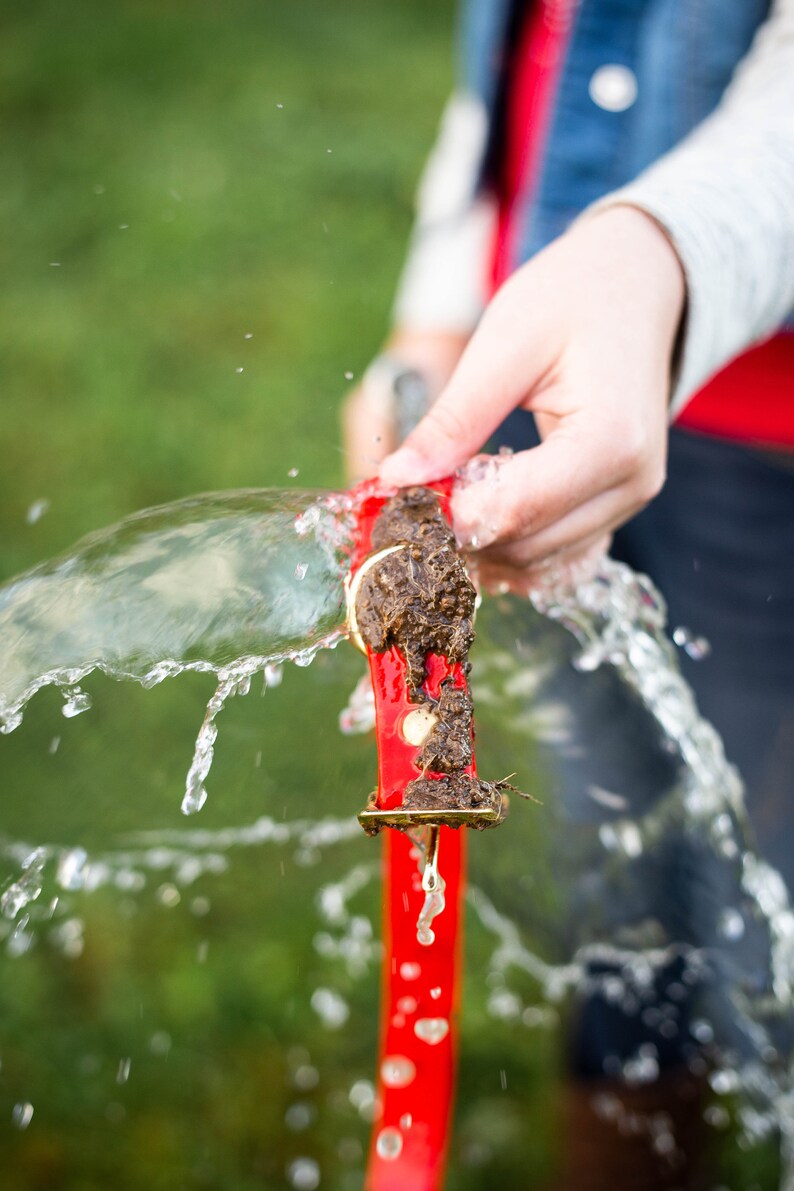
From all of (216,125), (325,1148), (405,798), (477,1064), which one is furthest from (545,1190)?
(216,125)

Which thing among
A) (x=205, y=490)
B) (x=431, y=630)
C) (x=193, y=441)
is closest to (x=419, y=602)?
(x=431, y=630)

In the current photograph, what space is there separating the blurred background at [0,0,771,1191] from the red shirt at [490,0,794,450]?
1.72 feet

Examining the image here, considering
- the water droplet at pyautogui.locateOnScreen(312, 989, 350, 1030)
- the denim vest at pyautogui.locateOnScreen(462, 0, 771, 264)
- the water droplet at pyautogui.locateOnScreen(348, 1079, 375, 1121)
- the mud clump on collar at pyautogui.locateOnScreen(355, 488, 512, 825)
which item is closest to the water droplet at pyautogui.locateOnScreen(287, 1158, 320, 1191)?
the water droplet at pyautogui.locateOnScreen(348, 1079, 375, 1121)

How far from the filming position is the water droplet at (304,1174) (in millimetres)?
1745

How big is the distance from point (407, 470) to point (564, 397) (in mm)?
155

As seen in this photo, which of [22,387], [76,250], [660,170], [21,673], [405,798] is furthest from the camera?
[76,250]

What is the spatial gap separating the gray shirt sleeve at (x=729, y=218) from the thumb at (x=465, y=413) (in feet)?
0.60

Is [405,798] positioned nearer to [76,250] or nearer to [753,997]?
[753,997]

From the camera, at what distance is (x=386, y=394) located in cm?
145

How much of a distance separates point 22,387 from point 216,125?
1.94 metres

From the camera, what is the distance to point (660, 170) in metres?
1.04

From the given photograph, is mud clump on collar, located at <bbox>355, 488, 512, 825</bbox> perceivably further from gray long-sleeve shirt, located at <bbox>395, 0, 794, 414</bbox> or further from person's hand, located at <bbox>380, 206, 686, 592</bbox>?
gray long-sleeve shirt, located at <bbox>395, 0, 794, 414</bbox>

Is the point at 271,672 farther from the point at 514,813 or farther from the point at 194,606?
the point at 514,813

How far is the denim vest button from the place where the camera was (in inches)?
54.7
